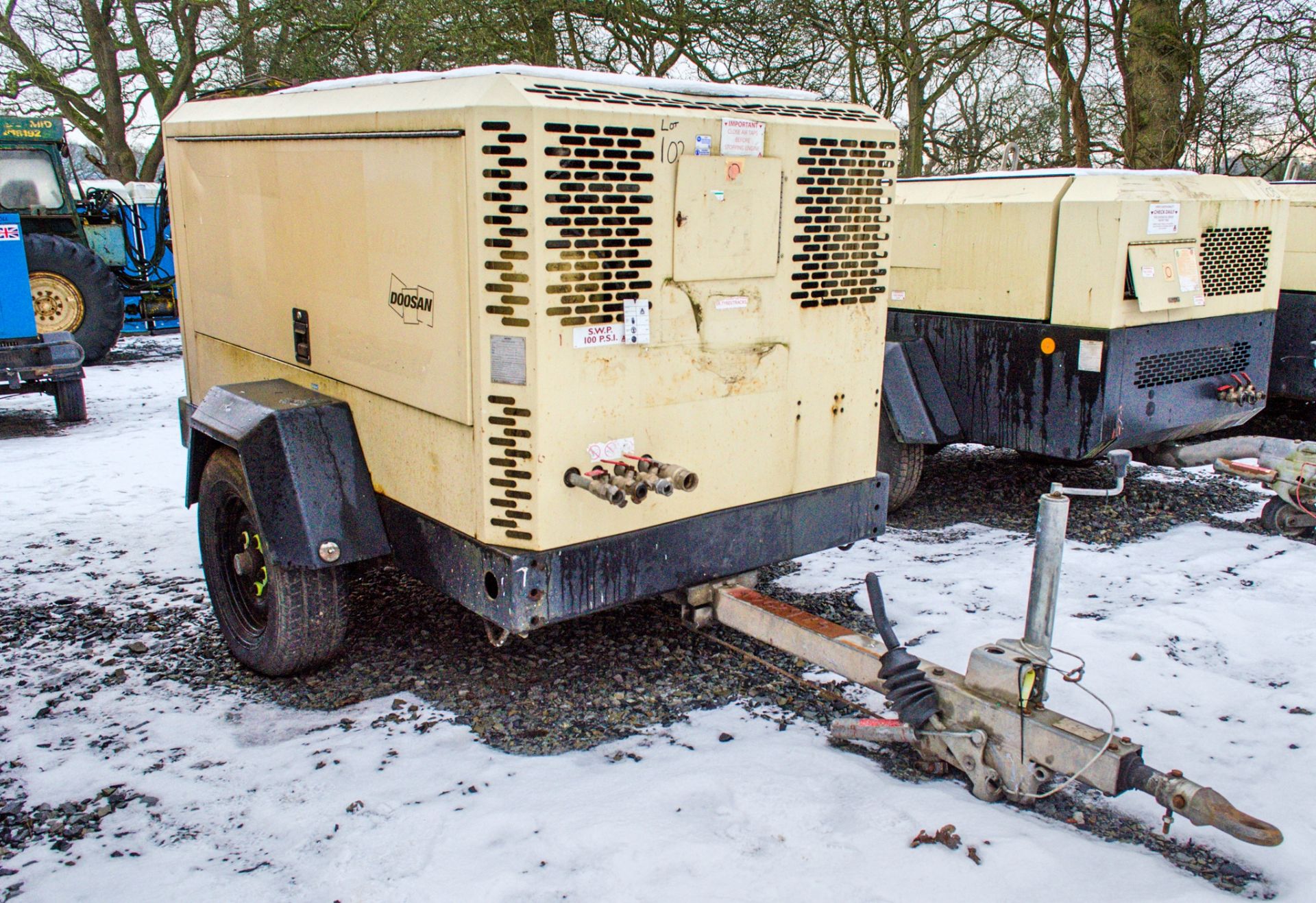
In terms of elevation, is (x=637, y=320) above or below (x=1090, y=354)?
above

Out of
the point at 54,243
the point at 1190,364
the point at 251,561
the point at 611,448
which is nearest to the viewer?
the point at 611,448

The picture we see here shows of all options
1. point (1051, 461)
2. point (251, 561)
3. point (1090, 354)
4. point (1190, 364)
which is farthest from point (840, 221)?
point (1051, 461)

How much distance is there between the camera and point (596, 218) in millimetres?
3123

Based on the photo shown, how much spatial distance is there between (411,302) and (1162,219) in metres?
3.92

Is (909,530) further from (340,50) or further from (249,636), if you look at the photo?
(340,50)

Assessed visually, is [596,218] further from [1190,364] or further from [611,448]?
[1190,364]

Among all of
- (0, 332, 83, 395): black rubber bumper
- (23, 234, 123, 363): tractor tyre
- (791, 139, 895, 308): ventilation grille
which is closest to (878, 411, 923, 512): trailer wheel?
(791, 139, 895, 308): ventilation grille

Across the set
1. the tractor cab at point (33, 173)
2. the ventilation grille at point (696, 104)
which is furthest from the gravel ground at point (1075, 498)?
the tractor cab at point (33, 173)

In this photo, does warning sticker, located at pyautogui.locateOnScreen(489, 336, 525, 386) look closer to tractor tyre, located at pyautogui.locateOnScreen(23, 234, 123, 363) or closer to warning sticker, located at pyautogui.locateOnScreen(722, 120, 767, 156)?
warning sticker, located at pyautogui.locateOnScreen(722, 120, 767, 156)

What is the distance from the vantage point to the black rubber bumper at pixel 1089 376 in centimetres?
551

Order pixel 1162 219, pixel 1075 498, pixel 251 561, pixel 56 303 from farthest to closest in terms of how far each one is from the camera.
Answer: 1. pixel 56 303
2. pixel 1075 498
3. pixel 1162 219
4. pixel 251 561

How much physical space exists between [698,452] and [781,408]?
37 cm

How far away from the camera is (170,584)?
502cm

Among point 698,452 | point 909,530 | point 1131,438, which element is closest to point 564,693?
point 698,452
